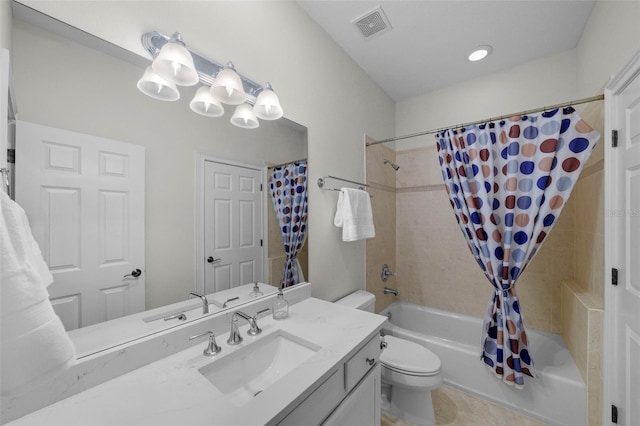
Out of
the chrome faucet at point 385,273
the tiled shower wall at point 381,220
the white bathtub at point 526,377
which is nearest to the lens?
the white bathtub at point 526,377

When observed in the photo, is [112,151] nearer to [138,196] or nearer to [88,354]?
[138,196]

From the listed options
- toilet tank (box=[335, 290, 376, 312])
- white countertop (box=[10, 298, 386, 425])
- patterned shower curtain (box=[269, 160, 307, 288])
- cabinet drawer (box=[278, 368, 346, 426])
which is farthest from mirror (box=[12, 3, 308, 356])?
toilet tank (box=[335, 290, 376, 312])

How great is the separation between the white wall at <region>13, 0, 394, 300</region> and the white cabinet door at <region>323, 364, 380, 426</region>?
644mm

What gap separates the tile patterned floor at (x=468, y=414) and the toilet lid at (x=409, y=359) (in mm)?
370

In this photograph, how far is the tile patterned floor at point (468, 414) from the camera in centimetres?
160

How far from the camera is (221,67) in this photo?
115 centimetres

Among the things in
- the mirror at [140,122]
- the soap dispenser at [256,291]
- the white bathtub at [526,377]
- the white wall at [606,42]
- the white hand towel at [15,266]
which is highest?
the white wall at [606,42]

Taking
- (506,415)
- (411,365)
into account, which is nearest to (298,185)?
(411,365)

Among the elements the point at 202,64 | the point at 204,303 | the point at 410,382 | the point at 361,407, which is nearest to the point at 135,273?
the point at 204,303

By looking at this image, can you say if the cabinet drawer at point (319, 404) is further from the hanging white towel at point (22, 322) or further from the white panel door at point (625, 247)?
the white panel door at point (625, 247)

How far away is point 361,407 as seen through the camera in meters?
1.06

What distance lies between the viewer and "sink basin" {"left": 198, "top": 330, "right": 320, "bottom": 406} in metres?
0.90

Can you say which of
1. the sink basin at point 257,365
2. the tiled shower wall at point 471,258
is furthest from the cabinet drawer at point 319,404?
the tiled shower wall at point 471,258

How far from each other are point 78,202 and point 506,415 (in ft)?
8.27
